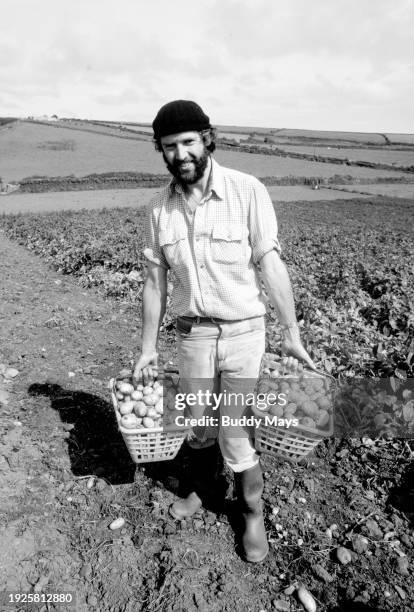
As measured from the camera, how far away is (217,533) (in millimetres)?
2947

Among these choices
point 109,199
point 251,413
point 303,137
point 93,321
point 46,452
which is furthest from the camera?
point 303,137

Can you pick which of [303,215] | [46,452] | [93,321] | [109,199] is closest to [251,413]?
[46,452]

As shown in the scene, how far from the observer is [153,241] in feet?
8.98

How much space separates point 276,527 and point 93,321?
4.37m

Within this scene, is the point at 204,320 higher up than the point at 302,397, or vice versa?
the point at 204,320

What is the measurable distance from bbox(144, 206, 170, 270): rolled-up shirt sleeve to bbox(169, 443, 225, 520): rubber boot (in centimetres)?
125

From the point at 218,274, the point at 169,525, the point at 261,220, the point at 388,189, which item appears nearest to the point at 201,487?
the point at 169,525

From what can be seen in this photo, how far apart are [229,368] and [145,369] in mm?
577

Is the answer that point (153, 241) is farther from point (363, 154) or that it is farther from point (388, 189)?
point (363, 154)

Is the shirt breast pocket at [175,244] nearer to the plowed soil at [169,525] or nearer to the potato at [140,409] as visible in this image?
the potato at [140,409]

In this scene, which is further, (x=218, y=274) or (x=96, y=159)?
(x=96, y=159)

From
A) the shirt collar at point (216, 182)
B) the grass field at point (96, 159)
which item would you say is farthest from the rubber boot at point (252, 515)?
the grass field at point (96, 159)

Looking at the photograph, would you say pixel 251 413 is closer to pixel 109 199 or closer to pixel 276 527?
pixel 276 527

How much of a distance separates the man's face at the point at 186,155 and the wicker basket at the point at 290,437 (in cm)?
128
